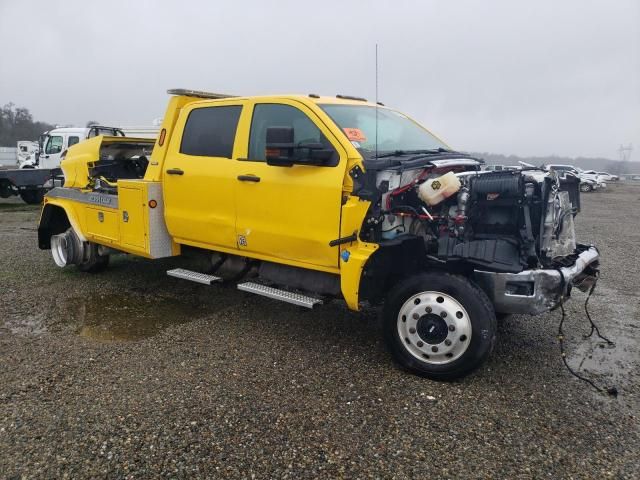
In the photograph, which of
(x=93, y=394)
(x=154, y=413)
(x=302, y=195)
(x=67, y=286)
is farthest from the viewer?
(x=67, y=286)

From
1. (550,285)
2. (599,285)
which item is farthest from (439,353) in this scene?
(599,285)

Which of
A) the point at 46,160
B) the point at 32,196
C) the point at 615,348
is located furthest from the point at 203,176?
the point at 46,160

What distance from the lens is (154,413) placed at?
3285mm

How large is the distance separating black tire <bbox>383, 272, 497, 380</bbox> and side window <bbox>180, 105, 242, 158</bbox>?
2175 millimetres

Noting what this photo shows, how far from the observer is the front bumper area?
362 centimetres

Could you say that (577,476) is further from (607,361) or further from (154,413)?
(154,413)

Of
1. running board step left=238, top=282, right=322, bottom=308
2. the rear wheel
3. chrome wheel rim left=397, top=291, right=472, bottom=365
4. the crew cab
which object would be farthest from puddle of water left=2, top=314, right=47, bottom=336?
chrome wheel rim left=397, top=291, right=472, bottom=365

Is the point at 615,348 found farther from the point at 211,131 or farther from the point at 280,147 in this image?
the point at 211,131

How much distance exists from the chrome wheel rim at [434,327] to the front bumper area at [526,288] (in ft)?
0.96

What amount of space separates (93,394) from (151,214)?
2238mm

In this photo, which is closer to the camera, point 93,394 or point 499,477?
point 499,477

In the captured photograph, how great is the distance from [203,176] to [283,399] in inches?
93.3

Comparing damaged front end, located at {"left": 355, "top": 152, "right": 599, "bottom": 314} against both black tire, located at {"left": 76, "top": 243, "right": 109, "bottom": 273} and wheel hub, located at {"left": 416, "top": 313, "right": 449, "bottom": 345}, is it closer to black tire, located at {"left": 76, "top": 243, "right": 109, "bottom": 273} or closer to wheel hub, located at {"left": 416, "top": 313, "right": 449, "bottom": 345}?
wheel hub, located at {"left": 416, "top": 313, "right": 449, "bottom": 345}

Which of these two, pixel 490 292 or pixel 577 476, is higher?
pixel 490 292
